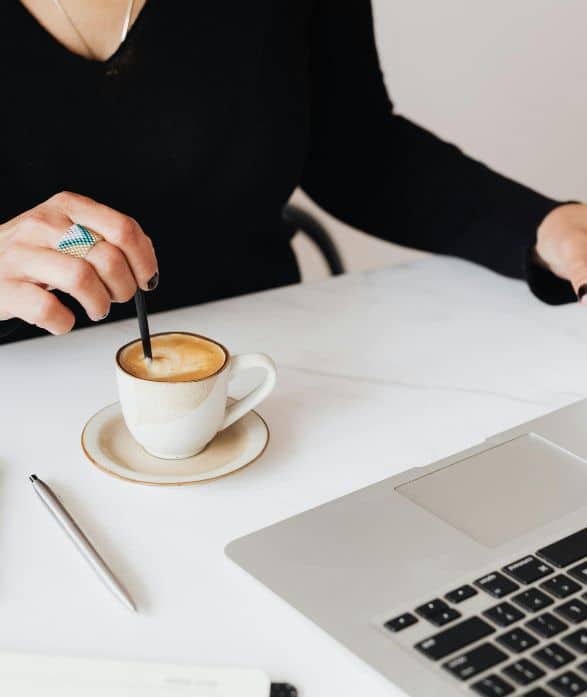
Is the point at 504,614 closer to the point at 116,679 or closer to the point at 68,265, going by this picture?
the point at 116,679

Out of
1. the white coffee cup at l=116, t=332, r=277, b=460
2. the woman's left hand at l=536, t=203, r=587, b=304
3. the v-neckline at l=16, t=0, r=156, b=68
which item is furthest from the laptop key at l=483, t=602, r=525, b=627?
the v-neckline at l=16, t=0, r=156, b=68

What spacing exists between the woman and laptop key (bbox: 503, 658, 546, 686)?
0.48m

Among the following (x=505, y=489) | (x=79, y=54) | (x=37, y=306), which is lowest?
(x=505, y=489)

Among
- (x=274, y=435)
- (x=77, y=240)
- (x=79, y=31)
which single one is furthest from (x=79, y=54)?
(x=274, y=435)

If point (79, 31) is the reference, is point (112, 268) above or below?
below

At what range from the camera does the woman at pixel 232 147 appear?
94cm

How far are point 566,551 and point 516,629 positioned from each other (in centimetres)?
8

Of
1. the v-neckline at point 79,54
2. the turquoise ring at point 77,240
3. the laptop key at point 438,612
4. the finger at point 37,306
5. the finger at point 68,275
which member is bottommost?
the laptop key at point 438,612

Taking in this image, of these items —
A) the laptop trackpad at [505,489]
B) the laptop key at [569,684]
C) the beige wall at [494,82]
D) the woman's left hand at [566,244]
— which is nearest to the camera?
the laptop key at [569,684]

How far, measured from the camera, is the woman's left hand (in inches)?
35.5

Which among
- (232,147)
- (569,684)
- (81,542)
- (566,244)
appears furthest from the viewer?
(232,147)

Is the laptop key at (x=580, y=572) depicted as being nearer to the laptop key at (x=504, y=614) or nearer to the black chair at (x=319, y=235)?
the laptop key at (x=504, y=614)

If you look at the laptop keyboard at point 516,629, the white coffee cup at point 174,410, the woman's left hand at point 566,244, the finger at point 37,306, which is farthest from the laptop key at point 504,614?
the woman's left hand at point 566,244

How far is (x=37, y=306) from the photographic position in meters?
0.66
